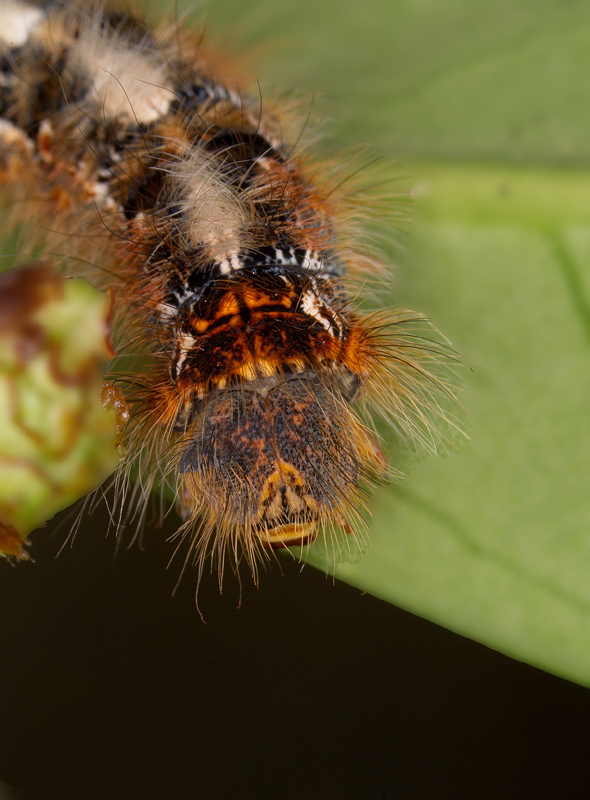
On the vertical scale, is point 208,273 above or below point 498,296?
below

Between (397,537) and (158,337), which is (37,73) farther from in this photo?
(397,537)

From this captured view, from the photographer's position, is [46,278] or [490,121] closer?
[46,278]

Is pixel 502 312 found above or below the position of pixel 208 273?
above

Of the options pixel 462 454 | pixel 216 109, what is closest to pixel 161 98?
pixel 216 109

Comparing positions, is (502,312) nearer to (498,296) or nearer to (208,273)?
(498,296)

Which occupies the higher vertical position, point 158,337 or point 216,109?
point 216,109

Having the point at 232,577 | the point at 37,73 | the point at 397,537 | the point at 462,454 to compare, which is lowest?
the point at 232,577

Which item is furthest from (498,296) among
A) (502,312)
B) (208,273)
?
(208,273)

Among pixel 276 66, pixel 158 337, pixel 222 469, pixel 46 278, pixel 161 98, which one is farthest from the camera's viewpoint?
pixel 276 66
